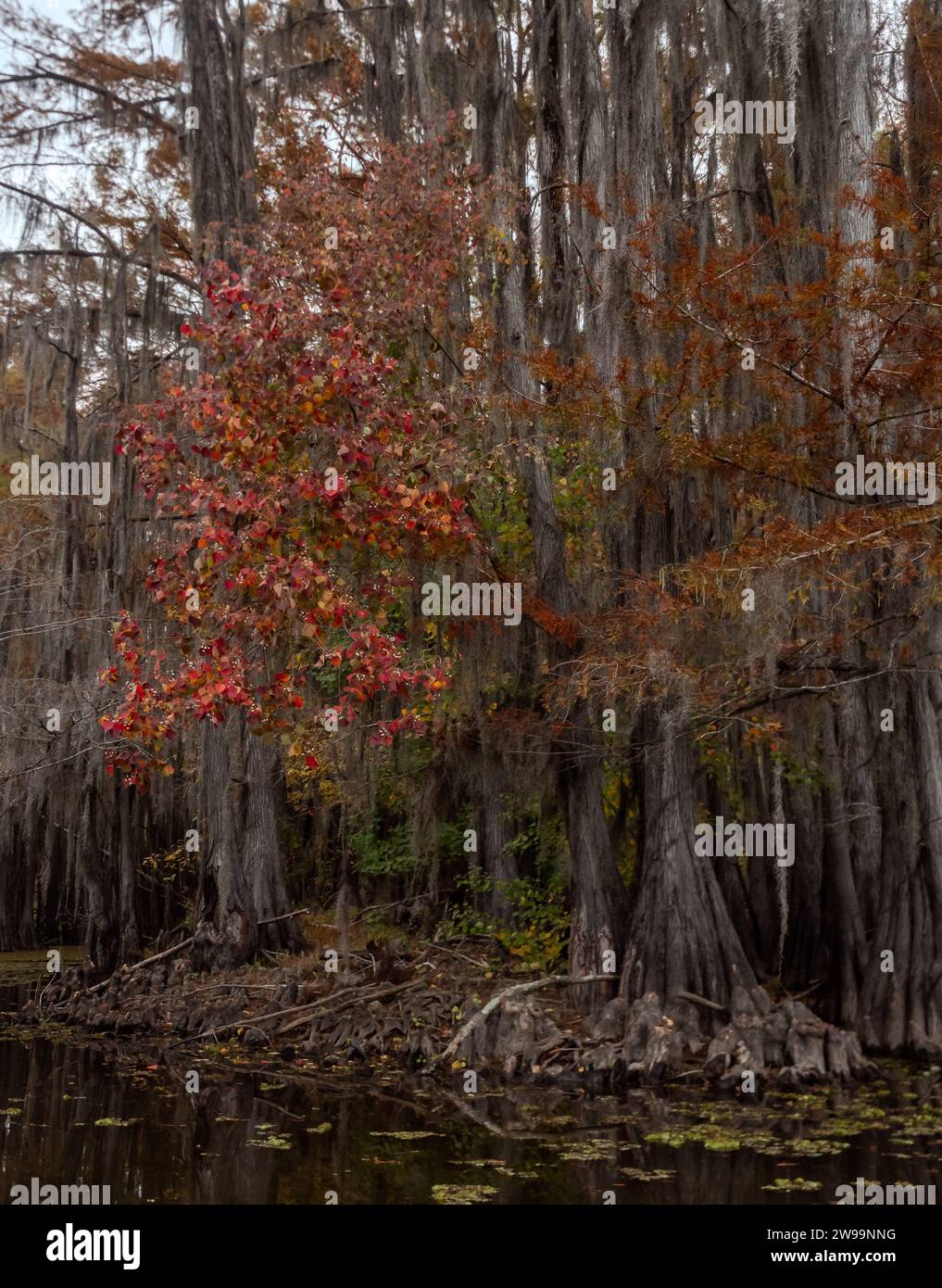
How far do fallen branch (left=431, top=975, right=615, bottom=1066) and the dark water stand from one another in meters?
0.40

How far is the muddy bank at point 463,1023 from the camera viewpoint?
974cm

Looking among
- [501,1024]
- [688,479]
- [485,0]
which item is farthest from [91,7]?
[501,1024]

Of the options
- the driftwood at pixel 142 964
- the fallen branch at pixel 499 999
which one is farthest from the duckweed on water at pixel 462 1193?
the driftwood at pixel 142 964

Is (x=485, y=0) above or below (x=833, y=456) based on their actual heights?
above

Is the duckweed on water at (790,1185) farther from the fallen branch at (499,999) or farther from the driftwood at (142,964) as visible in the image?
the driftwood at (142,964)

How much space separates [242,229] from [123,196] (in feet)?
21.1

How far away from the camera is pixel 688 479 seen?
11.2 m

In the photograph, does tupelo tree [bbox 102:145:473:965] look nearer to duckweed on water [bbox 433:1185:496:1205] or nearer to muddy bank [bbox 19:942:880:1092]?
muddy bank [bbox 19:942:880:1092]

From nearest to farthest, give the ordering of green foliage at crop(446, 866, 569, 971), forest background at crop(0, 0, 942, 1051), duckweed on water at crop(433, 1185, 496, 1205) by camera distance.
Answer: duckweed on water at crop(433, 1185, 496, 1205), forest background at crop(0, 0, 942, 1051), green foliage at crop(446, 866, 569, 971)

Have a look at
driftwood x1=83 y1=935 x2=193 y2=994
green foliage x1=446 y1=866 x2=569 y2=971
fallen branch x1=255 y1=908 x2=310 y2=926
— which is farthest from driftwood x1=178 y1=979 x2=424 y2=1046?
driftwood x1=83 y1=935 x2=193 y2=994

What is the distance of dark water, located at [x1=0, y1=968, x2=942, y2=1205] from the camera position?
7062 mm

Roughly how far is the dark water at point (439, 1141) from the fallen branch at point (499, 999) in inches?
15.7
